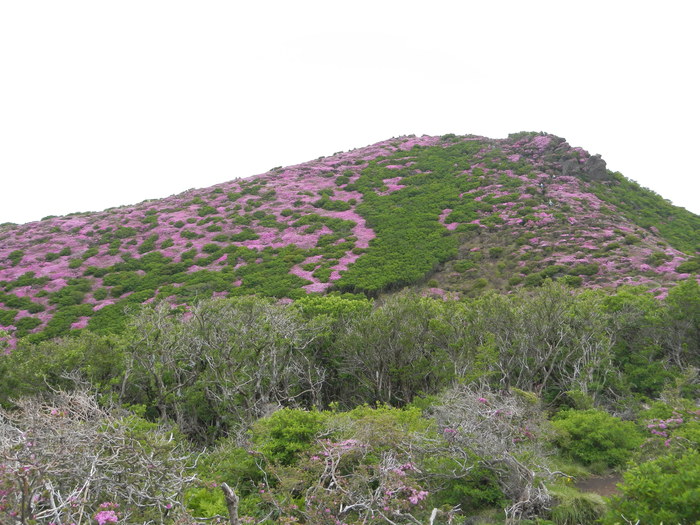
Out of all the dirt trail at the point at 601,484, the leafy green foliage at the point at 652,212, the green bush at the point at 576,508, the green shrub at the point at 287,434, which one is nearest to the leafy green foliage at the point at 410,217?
the leafy green foliage at the point at 652,212

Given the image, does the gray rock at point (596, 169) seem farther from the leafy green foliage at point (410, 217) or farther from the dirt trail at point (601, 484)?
the dirt trail at point (601, 484)

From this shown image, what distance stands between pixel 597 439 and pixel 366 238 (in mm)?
26057

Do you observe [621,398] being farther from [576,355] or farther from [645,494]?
[645,494]

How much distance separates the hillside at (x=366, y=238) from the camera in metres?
27.4

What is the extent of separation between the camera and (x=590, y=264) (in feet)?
86.6

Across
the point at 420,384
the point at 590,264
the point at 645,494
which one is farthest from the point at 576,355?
the point at 590,264

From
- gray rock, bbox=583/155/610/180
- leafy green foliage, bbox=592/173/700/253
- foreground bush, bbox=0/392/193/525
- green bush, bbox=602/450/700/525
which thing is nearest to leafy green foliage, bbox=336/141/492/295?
gray rock, bbox=583/155/610/180

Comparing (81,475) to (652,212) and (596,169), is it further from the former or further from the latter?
(596,169)

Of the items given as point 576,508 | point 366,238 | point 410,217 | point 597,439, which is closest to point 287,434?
point 576,508

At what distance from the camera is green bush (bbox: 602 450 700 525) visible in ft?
17.0

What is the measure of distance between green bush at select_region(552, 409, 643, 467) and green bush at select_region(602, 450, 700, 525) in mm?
4962

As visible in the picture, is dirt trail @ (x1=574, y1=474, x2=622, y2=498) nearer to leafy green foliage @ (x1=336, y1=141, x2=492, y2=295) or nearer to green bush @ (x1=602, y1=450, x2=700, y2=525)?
green bush @ (x1=602, y1=450, x2=700, y2=525)

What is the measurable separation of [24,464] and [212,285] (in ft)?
80.9

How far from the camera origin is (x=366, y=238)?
3550cm
